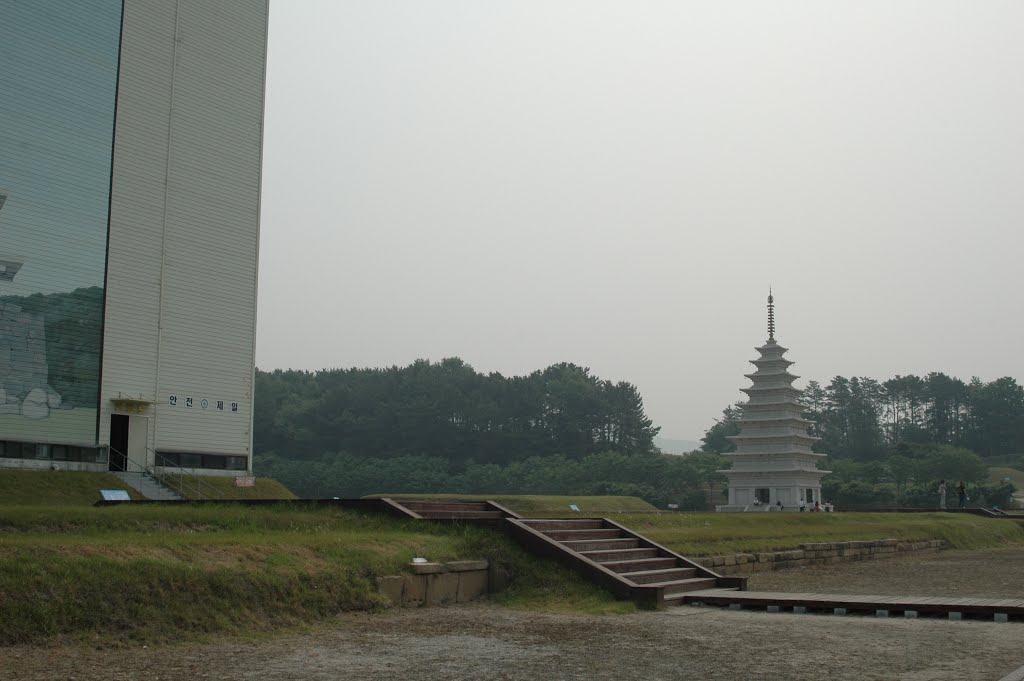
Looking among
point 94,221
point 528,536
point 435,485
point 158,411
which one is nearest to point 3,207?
point 94,221

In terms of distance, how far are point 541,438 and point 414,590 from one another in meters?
96.4

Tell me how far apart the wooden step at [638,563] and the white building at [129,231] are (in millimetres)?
23624

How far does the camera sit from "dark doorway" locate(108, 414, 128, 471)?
34812 millimetres

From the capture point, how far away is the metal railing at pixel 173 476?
34.7 meters

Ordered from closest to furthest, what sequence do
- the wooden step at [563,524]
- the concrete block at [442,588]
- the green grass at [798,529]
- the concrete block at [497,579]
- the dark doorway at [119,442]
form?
the concrete block at [442,588], the concrete block at [497,579], the wooden step at [563,524], the green grass at [798,529], the dark doorway at [119,442]

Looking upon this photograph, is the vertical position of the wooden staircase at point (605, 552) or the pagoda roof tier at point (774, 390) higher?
the pagoda roof tier at point (774, 390)

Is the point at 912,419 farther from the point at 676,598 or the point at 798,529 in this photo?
the point at 676,598

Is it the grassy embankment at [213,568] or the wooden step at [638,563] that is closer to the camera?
the grassy embankment at [213,568]

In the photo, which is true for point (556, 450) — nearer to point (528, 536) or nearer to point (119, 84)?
point (119, 84)

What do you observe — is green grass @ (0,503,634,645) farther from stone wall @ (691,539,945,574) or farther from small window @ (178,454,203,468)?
small window @ (178,454,203,468)

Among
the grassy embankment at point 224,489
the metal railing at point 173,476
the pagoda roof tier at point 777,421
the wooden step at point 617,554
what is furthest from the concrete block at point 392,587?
the pagoda roof tier at point 777,421

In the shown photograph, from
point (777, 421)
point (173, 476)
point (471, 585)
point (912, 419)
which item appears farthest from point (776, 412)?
point (912, 419)

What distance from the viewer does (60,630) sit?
9547mm

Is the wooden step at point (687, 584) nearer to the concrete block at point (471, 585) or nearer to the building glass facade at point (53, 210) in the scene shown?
the concrete block at point (471, 585)
